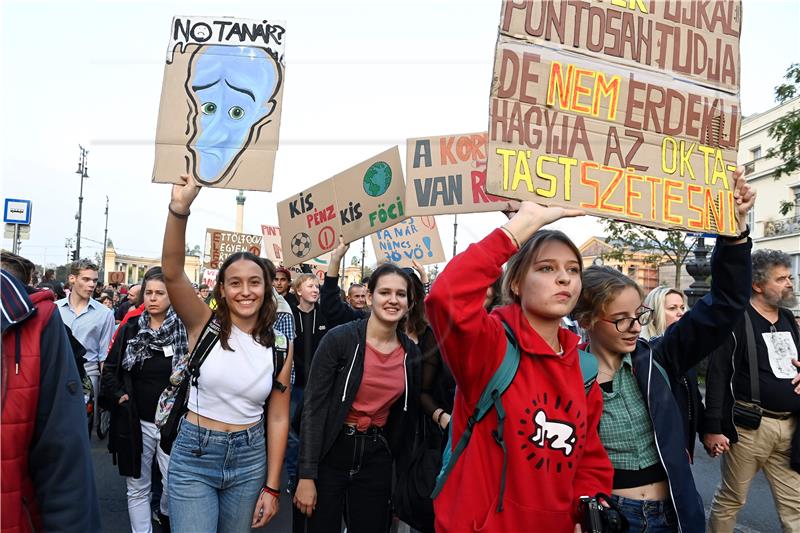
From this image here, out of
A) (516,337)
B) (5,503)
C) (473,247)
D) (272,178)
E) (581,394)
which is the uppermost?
(272,178)

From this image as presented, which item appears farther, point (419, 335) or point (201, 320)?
point (419, 335)

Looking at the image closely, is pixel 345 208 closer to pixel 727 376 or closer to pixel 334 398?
pixel 334 398

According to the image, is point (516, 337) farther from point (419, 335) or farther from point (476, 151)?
point (476, 151)

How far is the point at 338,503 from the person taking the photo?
3.26 metres

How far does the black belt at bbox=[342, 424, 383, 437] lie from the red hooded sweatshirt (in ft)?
3.74

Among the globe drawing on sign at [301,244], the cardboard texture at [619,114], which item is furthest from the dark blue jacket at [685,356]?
the globe drawing on sign at [301,244]

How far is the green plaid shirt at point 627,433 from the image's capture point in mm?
2516

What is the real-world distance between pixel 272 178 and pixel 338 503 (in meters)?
1.74

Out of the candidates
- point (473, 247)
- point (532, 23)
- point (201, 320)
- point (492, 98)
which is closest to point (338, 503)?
point (201, 320)

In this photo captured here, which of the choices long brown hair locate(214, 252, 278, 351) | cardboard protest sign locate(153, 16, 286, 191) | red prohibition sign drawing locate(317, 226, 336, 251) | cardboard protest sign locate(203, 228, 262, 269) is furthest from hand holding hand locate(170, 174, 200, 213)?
cardboard protest sign locate(203, 228, 262, 269)

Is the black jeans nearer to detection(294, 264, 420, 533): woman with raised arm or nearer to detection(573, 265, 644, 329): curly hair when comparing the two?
detection(294, 264, 420, 533): woman with raised arm

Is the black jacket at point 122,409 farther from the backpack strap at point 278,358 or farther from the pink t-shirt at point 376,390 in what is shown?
the pink t-shirt at point 376,390

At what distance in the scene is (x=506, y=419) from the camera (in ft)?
6.75

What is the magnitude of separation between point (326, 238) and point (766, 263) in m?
3.66
